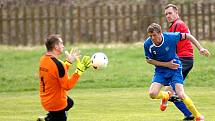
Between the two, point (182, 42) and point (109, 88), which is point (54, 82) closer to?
point (182, 42)

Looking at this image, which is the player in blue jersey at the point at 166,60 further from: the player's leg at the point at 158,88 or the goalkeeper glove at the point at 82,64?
the goalkeeper glove at the point at 82,64

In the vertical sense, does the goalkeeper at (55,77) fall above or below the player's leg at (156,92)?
above

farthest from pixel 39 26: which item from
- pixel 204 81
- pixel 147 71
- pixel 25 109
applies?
pixel 25 109

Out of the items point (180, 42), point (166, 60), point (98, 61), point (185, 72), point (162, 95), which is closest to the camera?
point (98, 61)

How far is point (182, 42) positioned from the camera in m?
13.7

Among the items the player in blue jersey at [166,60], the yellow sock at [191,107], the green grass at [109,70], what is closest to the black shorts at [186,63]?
the player in blue jersey at [166,60]

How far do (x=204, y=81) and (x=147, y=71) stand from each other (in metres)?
2.36

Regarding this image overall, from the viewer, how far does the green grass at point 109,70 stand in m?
22.0

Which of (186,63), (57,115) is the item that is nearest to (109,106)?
(186,63)

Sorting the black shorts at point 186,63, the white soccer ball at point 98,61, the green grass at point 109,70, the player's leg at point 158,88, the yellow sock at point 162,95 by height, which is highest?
the white soccer ball at point 98,61

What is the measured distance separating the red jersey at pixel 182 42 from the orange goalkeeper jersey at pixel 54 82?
3.32 m

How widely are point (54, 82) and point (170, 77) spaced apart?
277 cm

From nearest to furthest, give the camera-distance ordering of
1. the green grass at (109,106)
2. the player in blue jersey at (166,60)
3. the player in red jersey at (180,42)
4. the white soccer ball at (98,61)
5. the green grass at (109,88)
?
1. the white soccer ball at (98,61)
2. the player in blue jersey at (166,60)
3. the player in red jersey at (180,42)
4. the green grass at (109,106)
5. the green grass at (109,88)

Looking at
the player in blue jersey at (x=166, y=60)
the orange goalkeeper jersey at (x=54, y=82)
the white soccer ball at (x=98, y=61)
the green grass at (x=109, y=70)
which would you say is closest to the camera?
the orange goalkeeper jersey at (x=54, y=82)
